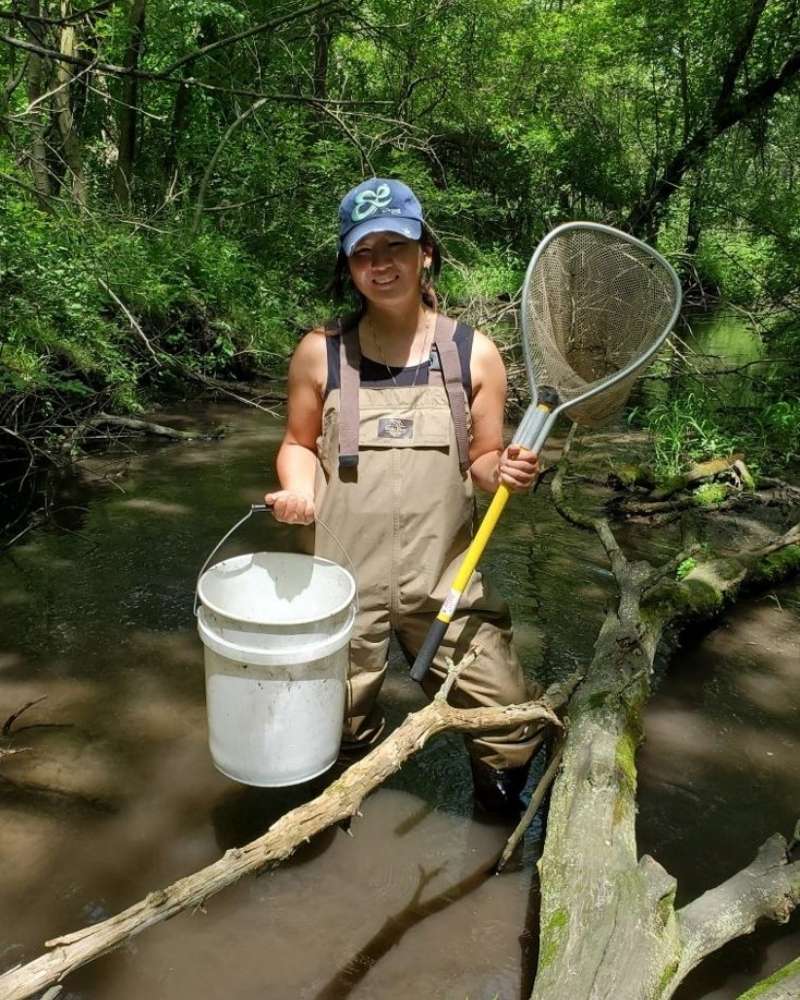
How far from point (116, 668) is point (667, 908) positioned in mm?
2360

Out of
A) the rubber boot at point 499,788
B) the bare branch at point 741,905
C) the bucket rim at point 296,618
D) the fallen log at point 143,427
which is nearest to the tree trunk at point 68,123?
the fallen log at point 143,427

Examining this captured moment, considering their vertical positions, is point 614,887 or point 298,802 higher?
point 614,887

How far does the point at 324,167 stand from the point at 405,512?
30.5 ft

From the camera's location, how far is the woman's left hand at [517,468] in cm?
207

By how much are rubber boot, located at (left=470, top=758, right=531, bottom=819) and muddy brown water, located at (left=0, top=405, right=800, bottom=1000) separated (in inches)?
2.4

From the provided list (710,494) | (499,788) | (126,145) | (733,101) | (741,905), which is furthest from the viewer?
(733,101)

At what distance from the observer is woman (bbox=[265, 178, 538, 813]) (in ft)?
6.88

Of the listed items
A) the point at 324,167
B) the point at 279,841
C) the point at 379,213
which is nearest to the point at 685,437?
the point at 379,213

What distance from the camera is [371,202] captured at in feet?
6.73

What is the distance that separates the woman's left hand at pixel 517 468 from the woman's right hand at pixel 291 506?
555 mm

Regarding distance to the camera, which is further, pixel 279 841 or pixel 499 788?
pixel 499 788

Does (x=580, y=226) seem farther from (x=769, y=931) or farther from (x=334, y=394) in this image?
(x=769, y=931)

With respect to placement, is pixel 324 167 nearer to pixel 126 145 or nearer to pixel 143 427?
pixel 126 145

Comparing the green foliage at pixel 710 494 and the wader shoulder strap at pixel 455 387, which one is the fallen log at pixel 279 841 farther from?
the green foliage at pixel 710 494
